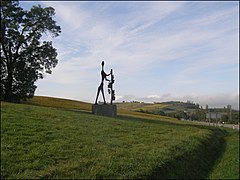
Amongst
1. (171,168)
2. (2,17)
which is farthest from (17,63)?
(171,168)

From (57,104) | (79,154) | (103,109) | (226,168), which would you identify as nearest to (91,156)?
(79,154)

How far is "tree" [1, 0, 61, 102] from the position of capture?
3272cm

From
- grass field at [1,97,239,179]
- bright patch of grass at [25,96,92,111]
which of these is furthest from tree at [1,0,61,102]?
grass field at [1,97,239,179]

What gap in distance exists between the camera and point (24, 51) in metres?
33.5

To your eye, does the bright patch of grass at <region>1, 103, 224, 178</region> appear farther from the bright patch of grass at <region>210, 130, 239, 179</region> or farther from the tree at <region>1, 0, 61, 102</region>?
the tree at <region>1, 0, 61, 102</region>

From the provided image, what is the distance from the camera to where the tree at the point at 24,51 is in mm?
32719

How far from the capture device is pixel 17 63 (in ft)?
110

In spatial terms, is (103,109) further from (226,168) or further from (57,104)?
(57,104)

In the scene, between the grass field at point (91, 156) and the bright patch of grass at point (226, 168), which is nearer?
the grass field at point (91, 156)

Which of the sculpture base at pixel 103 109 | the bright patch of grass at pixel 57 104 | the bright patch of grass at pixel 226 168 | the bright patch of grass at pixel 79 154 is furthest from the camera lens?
the bright patch of grass at pixel 57 104

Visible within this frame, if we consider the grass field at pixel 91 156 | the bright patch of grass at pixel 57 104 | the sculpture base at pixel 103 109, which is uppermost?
the bright patch of grass at pixel 57 104

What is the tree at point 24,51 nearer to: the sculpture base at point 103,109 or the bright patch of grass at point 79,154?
the sculpture base at point 103,109

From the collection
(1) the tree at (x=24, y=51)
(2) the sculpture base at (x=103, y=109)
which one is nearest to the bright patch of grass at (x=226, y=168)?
(2) the sculpture base at (x=103, y=109)

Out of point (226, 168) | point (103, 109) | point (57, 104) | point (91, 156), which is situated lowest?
point (226, 168)
